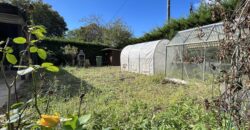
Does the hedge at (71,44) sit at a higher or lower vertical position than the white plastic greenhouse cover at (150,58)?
higher

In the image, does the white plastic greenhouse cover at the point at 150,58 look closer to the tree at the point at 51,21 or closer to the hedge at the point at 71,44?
the hedge at the point at 71,44

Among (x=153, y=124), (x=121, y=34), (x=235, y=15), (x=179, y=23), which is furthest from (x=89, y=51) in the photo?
(x=235, y=15)

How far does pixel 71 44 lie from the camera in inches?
906

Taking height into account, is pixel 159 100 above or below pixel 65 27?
below

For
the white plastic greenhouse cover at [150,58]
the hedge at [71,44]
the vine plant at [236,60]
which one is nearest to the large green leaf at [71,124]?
the vine plant at [236,60]

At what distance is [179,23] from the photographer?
14.5m

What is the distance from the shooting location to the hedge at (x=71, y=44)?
2102 centimetres

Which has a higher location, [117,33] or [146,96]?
[117,33]

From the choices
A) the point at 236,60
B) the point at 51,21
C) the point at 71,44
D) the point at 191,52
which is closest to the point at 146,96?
the point at 191,52

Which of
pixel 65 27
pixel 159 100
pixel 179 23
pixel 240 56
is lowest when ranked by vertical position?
pixel 159 100

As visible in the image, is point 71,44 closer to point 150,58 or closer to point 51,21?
point 150,58

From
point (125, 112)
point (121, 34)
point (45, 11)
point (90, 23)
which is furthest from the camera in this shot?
point (90, 23)

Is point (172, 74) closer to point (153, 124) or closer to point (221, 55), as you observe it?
point (153, 124)

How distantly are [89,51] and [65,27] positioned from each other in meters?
18.4
